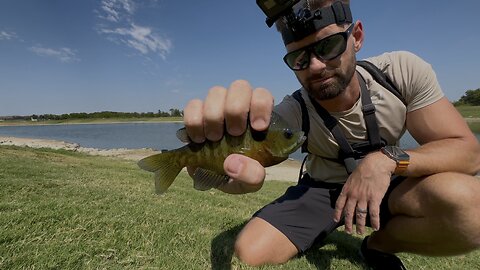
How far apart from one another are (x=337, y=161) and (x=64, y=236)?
288 centimetres

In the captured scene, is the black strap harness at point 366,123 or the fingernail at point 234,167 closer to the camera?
the fingernail at point 234,167

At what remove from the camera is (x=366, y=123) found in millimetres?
3496

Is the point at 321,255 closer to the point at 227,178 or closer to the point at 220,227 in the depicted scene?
the point at 220,227

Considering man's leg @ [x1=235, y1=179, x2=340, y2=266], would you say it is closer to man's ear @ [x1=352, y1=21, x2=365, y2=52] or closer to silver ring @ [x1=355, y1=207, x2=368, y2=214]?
silver ring @ [x1=355, y1=207, x2=368, y2=214]

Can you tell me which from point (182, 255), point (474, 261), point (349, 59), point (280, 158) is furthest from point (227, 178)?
point (474, 261)

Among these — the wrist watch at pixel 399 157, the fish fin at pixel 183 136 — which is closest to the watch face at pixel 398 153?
the wrist watch at pixel 399 157

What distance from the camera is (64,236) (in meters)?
3.01

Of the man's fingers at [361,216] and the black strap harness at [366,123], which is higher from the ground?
the black strap harness at [366,123]

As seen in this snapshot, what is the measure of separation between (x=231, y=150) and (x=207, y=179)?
1.01 ft

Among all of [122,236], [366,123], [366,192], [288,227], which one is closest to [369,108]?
[366,123]

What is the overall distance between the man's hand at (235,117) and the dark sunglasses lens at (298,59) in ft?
4.55

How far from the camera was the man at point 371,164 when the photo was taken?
2896 millimetres

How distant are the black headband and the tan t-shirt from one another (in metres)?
0.70

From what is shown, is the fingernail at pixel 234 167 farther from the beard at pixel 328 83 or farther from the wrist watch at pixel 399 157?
the beard at pixel 328 83
